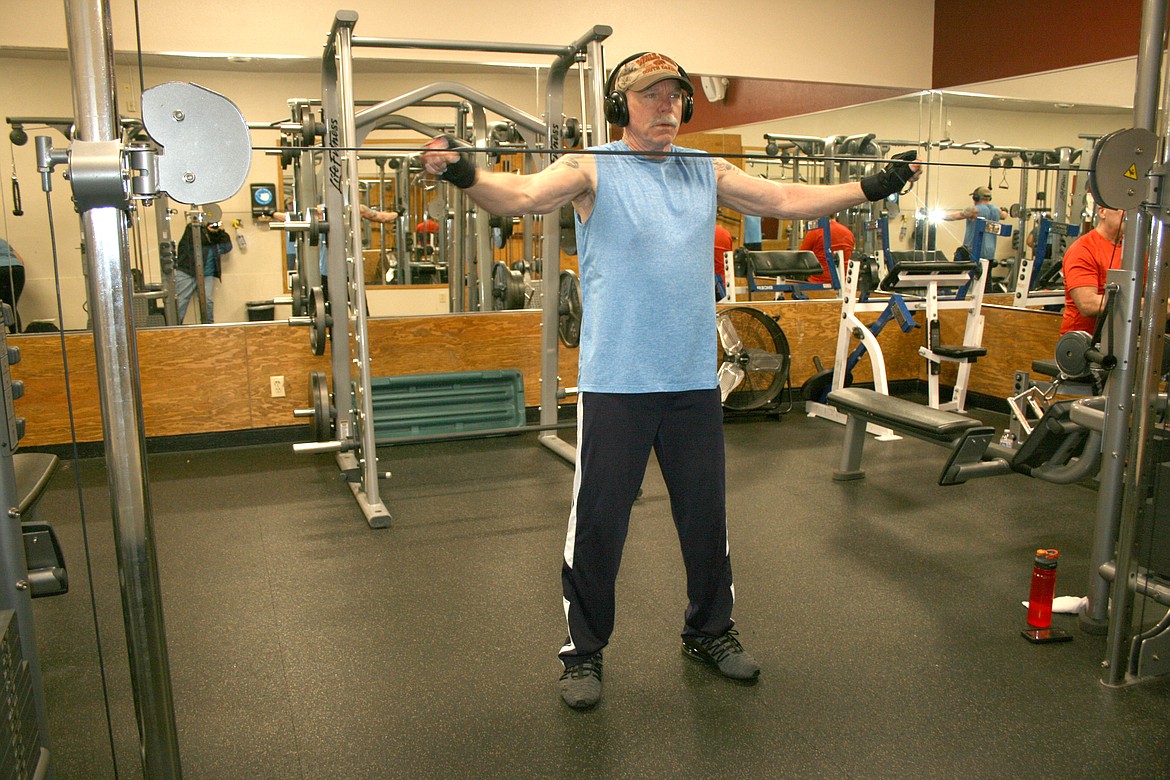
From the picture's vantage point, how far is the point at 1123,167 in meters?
2.09

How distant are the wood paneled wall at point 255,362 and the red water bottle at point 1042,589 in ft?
8.71

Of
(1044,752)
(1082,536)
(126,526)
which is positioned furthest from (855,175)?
(126,526)

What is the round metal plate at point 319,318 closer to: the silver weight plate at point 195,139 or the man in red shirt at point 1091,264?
the silver weight plate at point 195,139

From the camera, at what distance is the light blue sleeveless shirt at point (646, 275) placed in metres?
1.95

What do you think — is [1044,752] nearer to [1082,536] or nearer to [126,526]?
[1082,536]

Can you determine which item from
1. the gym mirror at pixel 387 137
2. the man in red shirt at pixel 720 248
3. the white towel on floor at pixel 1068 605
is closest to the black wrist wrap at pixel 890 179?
the white towel on floor at pixel 1068 605

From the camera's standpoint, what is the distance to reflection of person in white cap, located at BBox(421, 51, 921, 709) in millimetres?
1949

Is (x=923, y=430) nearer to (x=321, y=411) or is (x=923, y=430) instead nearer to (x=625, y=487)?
(x=625, y=487)

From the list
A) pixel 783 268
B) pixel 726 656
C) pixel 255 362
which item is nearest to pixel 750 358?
pixel 783 268

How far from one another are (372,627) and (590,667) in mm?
756

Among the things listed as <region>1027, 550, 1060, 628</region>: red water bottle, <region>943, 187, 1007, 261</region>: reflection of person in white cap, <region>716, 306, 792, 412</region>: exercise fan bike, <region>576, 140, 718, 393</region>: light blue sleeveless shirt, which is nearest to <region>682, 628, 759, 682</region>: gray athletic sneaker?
<region>576, 140, 718, 393</region>: light blue sleeveless shirt

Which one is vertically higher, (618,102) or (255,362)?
(618,102)

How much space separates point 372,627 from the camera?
2.57 meters

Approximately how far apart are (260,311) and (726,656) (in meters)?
3.85
